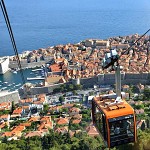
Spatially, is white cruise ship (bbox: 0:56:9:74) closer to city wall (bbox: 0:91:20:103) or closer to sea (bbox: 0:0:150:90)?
sea (bbox: 0:0:150:90)

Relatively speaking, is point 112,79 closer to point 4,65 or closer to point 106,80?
point 106,80

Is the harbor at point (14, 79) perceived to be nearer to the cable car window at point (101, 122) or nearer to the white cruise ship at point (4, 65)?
the white cruise ship at point (4, 65)

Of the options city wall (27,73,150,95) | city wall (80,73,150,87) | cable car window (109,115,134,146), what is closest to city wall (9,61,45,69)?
city wall (27,73,150,95)

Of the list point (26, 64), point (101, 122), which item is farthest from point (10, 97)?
point (101, 122)

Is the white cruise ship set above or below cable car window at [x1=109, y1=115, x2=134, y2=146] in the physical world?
below

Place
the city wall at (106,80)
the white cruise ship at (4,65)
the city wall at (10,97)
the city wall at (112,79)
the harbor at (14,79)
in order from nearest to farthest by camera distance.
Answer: the city wall at (10,97) < the city wall at (106,80) < the city wall at (112,79) < the harbor at (14,79) < the white cruise ship at (4,65)

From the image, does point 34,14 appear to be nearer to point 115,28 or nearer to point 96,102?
point 115,28

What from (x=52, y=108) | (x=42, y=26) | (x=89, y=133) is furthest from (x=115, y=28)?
(x=89, y=133)

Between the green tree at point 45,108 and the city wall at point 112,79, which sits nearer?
the green tree at point 45,108

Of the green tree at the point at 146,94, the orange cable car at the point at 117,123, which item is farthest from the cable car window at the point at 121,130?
the green tree at the point at 146,94
